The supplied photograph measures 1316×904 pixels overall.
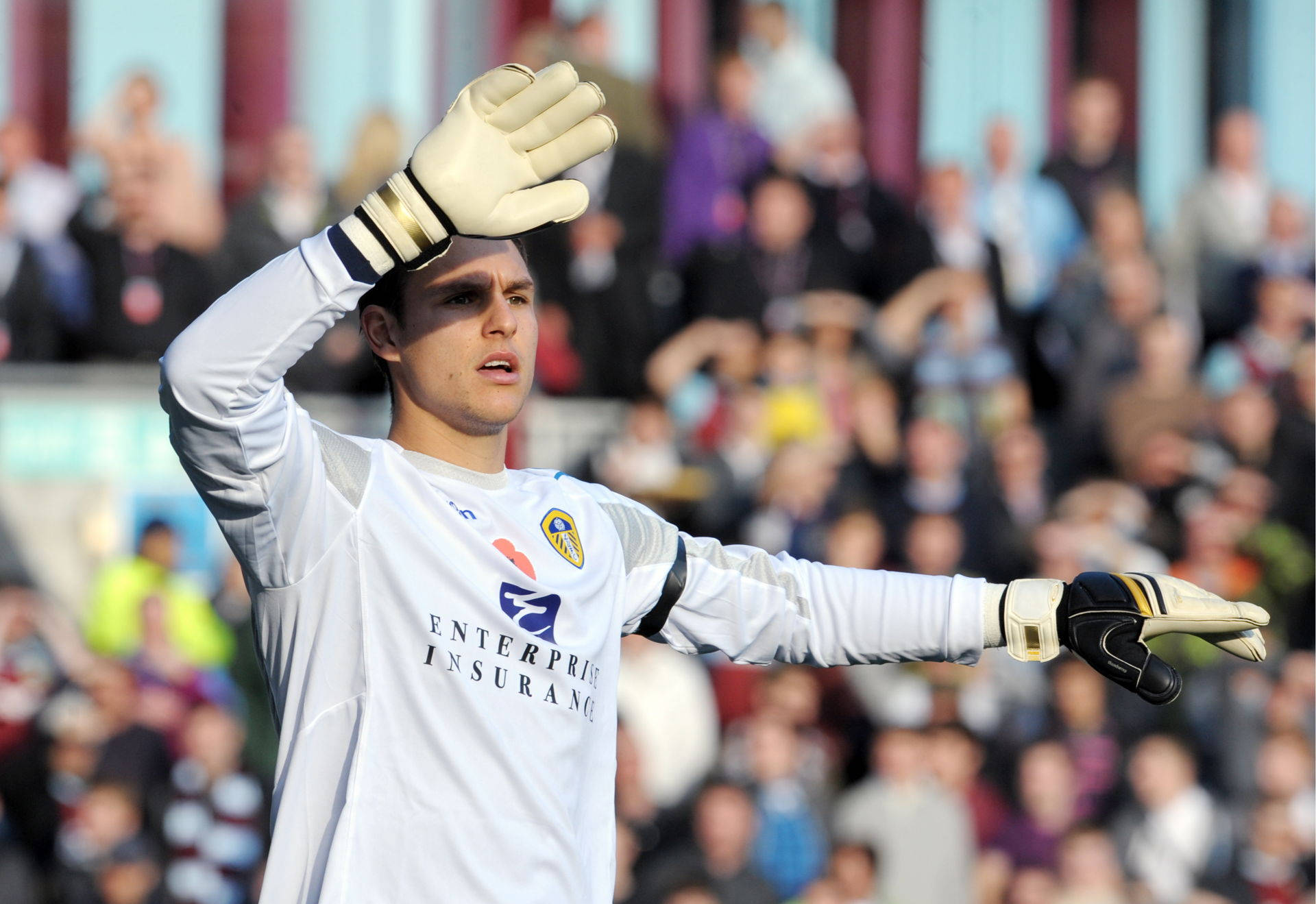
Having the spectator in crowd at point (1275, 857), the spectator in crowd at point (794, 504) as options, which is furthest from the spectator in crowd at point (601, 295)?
the spectator in crowd at point (1275, 857)

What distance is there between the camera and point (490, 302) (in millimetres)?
2746

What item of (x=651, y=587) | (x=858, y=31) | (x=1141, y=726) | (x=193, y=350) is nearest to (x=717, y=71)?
(x=858, y=31)

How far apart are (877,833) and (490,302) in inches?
186

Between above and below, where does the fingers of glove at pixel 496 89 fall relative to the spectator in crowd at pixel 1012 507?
above

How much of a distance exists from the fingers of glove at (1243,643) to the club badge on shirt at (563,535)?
1.06 m

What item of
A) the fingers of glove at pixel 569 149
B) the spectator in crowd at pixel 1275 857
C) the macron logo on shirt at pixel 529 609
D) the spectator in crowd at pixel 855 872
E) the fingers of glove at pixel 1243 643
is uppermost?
the fingers of glove at pixel 569 149

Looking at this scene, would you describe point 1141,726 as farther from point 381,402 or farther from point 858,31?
point 858,31

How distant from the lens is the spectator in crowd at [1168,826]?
7148 mm

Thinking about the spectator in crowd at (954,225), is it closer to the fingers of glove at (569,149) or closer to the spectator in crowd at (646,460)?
the spectator in crowd at (646,460)

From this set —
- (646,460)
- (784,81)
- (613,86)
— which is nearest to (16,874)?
(646,460)

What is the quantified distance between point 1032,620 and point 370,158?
6.64 meters

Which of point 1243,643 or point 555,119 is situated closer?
point 555,119

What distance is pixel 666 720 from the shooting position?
7.23 metres

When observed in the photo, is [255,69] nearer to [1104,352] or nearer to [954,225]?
[954,225]
